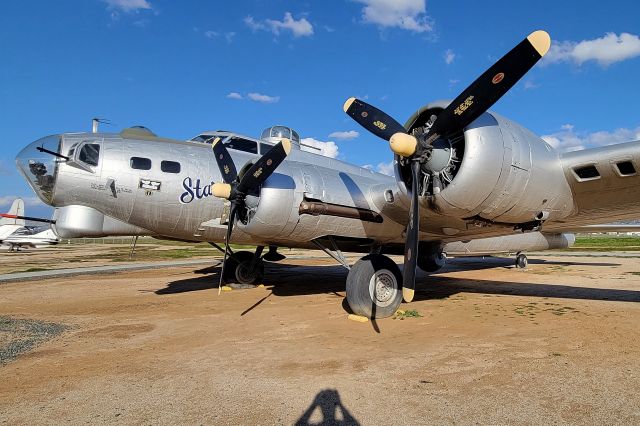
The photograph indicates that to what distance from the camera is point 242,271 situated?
1357 cm

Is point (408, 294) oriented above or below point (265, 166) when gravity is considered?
below

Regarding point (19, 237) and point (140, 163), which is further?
point (19, 237)

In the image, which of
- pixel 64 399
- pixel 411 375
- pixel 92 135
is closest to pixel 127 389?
pixel 64 399

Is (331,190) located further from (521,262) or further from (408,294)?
(521,262)

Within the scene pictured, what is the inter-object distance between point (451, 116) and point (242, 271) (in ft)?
30.5

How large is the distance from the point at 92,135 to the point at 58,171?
113 cm

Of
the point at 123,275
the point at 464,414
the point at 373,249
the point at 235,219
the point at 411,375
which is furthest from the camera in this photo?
the point at 123,275

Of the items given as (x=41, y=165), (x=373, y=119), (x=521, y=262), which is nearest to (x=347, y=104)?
(x=373, y=119)

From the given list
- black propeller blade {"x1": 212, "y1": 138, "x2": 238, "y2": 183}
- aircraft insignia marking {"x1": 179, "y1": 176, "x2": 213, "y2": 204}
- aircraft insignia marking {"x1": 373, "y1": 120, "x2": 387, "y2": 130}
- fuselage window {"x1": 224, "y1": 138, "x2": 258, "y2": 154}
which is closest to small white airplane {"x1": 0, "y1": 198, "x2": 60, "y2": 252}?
fuselage window {"x1": 224, "y1": 138, "x2": 258, "y2": 154}

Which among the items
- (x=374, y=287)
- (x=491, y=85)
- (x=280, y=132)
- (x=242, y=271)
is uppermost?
(x=280, y=132)

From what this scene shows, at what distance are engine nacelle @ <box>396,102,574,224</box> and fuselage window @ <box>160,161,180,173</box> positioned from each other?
5306 millimetres

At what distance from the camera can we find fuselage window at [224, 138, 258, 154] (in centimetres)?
1053

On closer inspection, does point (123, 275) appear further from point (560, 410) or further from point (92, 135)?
point (560, 410)

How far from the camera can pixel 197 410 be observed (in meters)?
3.91
